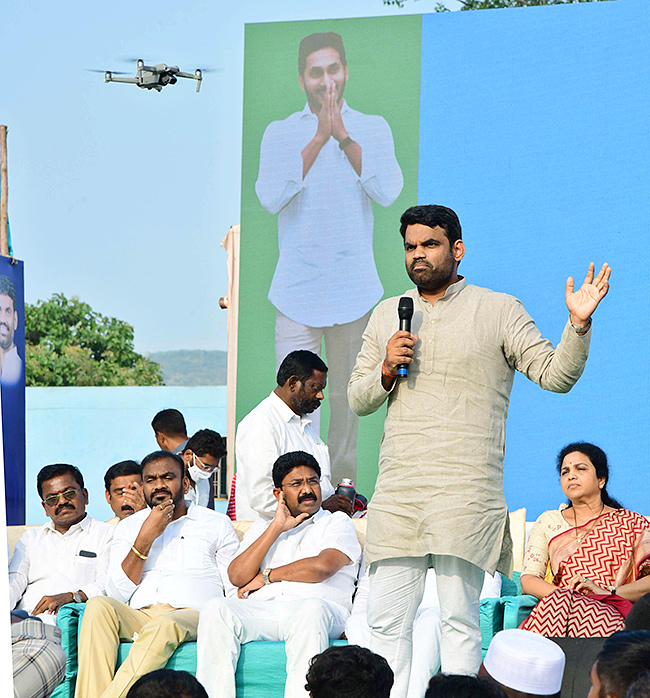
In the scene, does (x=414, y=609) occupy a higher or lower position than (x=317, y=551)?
higher

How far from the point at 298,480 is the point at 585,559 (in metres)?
1.18

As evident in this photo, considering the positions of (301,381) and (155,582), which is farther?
(301,381)

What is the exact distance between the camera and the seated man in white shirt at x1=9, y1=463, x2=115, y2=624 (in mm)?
4598

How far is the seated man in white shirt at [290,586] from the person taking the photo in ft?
12.4

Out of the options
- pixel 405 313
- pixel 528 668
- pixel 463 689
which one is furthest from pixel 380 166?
pixel 463 689

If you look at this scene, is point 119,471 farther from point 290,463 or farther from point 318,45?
point 318,45

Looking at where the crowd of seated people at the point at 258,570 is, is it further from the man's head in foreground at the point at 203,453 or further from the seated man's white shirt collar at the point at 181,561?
the man's head in foreground at the point at 203,453

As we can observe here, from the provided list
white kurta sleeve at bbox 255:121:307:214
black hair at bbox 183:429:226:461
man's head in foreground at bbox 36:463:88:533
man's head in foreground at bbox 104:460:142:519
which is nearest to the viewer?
man's head in foreground at bbox 36:463:88:533

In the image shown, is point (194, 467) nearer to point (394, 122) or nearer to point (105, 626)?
point (105, 626)

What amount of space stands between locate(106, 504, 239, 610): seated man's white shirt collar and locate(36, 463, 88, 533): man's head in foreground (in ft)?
1.49

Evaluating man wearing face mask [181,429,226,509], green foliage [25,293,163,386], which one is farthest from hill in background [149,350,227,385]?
man wearing face mask [181,429,226,509]

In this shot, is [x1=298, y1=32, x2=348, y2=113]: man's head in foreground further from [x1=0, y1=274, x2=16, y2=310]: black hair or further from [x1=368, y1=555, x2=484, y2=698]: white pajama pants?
[x1=368, y1=555, x2=484, y2=698]: white pajama pants

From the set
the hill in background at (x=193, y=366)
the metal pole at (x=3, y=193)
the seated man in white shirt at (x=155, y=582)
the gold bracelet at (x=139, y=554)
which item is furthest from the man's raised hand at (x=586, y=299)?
the hill in background at (x=193, y=366)

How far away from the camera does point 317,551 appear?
167 inches
